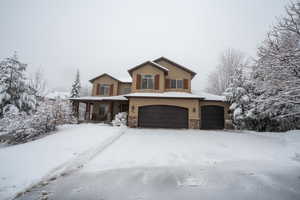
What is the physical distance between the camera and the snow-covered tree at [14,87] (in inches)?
545

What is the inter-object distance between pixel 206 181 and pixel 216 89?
84.8ft

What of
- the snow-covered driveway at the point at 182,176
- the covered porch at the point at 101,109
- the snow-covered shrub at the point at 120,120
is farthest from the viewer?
the covered porch at the point at 101,109

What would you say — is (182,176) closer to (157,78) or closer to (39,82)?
(157,78)

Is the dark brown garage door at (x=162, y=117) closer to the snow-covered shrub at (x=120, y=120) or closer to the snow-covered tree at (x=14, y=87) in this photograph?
the snow-covered shrub at (x=120, y=120)

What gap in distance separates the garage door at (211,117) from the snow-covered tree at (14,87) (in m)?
18.4

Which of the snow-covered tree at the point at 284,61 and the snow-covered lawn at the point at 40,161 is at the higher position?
the snow-covered tree at the point at 284,61

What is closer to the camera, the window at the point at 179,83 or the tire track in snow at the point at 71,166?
the tire track in snow at the point at 71,166

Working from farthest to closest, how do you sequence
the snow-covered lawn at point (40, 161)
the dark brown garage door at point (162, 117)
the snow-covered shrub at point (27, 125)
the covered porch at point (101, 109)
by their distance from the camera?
the covered porch at point (101, 109), the dark brown garage door at point (162, 117), the snow-covered shrub at point (27, 125), the snow-covered lawn at point (40, 161)

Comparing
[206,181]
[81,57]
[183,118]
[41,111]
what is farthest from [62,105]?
[81,57]

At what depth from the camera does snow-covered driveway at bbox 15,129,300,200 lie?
304 cm

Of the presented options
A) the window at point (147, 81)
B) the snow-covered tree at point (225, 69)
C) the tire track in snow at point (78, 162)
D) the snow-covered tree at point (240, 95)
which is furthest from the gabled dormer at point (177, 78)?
the snow-covered tree at point (225, 69)

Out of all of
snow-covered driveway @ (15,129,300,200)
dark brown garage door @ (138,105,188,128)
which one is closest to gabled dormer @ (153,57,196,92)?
dark brown garage door @ (138,105,188,128)

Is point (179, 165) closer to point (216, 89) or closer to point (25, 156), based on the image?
point (25, 156)

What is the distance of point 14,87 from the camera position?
47.4 feet
